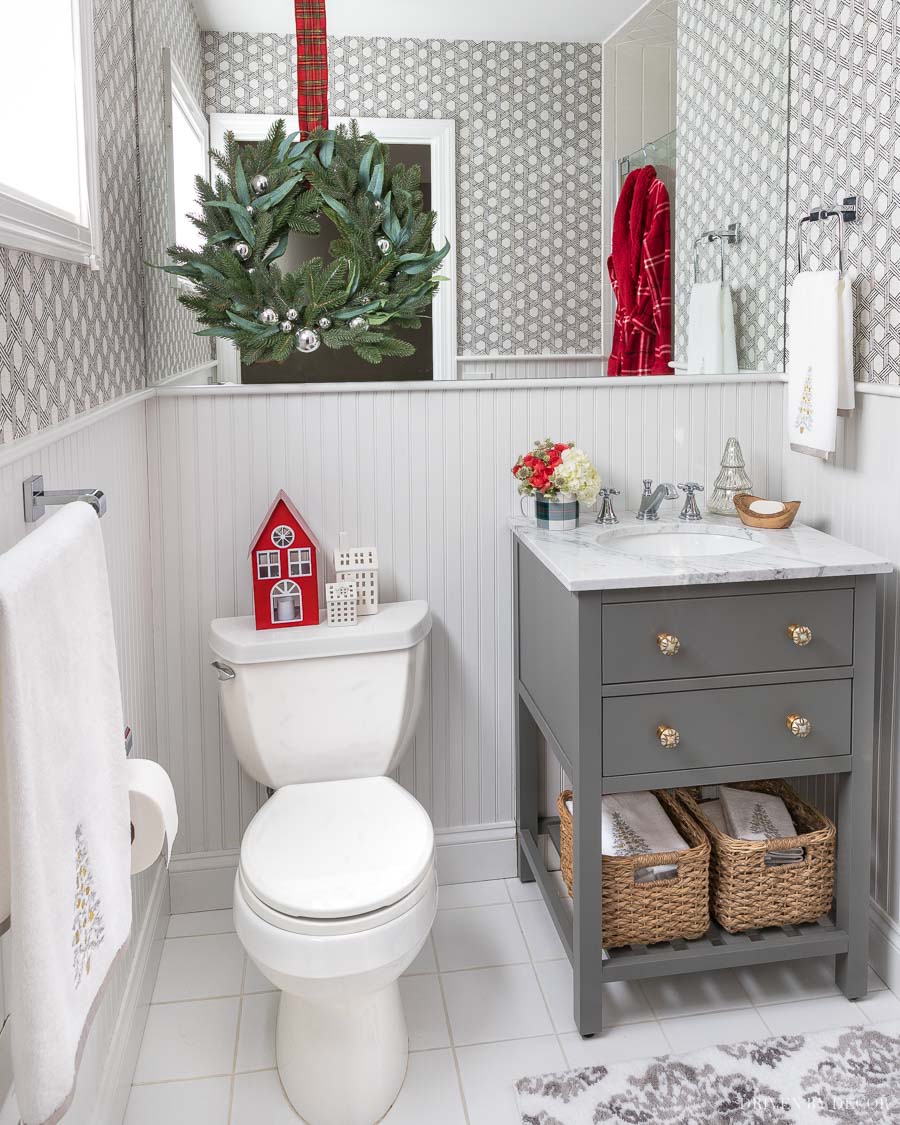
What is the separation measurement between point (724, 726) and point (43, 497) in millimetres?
1246

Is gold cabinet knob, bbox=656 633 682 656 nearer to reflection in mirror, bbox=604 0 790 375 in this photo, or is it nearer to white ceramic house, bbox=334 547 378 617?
white ceramic house, bbox=334 547 378 617

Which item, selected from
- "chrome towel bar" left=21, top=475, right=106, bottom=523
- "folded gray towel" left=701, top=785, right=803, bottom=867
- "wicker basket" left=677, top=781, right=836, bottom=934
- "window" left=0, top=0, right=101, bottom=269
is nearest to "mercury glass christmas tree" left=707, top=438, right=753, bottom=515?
"folded gray towel" left=701, top=785, right=803, bottom=867

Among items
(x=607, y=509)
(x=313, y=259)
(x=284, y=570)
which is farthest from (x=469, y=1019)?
(x=313, y=259)

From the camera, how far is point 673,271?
244cm

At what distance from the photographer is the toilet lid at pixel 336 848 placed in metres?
1.68

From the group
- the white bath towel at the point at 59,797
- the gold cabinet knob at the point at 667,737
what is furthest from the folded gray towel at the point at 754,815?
the white bath towel at the point at 59,797

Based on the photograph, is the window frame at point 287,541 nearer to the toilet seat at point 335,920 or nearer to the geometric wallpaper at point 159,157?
the geometric wallpaper at point 159,157

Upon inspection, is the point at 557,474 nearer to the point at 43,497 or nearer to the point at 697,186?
the point at 697,186

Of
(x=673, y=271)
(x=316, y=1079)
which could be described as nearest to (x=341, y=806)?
(x=316, y=1079)

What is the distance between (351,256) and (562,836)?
1.32 m

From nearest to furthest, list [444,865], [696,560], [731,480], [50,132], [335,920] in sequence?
1. [50,132]
2. [335,920]
3. [696,560]
4. [731,480]
5. [444,865]

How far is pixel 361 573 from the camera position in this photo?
2301mm

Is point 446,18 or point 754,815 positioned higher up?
point 446,18

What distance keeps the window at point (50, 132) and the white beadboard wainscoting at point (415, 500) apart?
688mm
